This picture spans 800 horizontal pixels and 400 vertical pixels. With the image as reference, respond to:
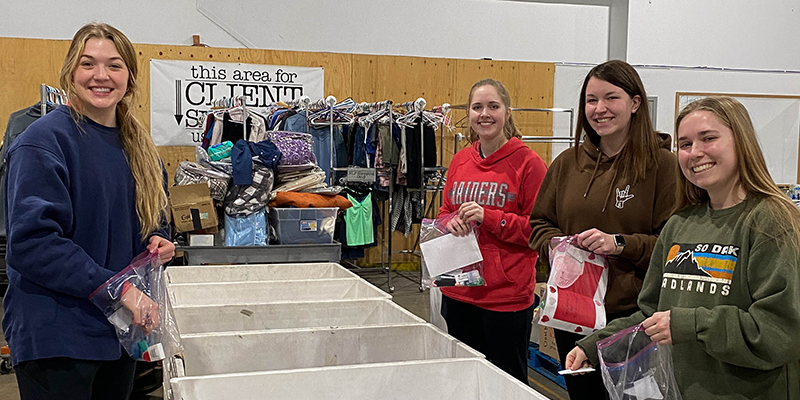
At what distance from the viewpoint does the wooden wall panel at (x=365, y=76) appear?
663cm

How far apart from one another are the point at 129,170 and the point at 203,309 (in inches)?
28.0

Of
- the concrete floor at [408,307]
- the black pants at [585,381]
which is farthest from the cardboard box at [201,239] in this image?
the black pants at [585,381]

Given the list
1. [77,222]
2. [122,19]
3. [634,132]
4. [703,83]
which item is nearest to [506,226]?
[634,132]

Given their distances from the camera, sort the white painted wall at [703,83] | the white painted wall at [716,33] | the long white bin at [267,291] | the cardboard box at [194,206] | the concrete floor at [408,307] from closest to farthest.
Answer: the long white bin at [267,291] → the concrete floor at [408,307] → the cardboard box at [194,206] → the white painted wall at [703,83] → the white painted wall at [716,33]

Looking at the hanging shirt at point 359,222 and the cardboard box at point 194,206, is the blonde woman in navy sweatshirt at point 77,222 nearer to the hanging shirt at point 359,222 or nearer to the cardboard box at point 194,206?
the cardboard box at point 194,206

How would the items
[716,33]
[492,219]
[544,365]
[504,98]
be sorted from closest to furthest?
[492,219] < [504,98] < [544,365] < [716,33]

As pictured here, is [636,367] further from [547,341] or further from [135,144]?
[547,341]

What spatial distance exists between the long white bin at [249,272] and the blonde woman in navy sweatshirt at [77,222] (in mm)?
1295

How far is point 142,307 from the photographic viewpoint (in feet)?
5.24

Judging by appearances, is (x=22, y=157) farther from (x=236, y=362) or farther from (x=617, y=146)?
(x=617, y=146)

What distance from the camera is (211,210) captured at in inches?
181

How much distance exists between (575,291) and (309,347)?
76 centimetres

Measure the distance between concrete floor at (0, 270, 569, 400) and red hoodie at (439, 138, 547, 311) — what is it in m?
1.40

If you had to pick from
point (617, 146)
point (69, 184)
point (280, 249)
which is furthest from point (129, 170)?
point (280, 249)
